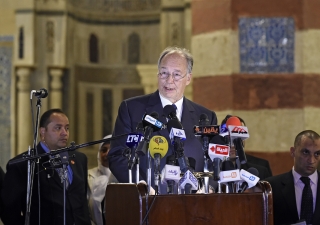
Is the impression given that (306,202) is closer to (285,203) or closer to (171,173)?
(285,203)

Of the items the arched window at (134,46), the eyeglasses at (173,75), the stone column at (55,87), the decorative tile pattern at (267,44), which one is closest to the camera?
the eyeglasses at (173,75)

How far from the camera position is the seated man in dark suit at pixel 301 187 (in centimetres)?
436

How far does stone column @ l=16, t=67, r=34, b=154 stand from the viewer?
911 centimetres

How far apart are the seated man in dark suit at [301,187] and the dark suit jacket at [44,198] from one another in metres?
1.22

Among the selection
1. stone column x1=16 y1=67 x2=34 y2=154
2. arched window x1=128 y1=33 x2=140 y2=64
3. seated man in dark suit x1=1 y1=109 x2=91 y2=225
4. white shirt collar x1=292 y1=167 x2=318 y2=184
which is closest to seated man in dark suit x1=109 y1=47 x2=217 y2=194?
seated man in dark suit x1=1 y1=109 x2=91 y2=225

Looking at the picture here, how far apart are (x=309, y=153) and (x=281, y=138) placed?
1314 mm

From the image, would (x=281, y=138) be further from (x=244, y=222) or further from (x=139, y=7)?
(x=139, y=7)

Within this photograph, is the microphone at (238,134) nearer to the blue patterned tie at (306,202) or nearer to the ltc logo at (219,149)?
the ltc logo at (219,149)

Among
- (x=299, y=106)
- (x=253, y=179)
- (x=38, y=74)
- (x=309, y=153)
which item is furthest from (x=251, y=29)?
(x=38, y=74)

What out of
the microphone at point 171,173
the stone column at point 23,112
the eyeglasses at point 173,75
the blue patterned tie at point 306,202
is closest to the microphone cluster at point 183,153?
the microphone at point 171,173

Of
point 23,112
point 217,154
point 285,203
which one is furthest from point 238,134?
point 23,112

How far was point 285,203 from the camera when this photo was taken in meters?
4.41

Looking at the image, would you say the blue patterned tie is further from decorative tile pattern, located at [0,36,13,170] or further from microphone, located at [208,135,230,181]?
decorative tile pattern, located at [0,36,13,170]

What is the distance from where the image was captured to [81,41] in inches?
397
